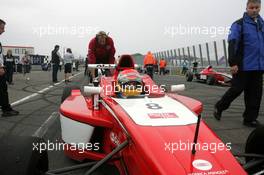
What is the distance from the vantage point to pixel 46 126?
564cm

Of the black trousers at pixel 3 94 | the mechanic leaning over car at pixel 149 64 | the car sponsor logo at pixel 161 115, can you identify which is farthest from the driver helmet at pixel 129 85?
the mechanic leaning over car at pixel 149 64

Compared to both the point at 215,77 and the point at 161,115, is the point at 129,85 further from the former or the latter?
the point at 215,77

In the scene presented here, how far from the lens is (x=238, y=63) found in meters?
5.68

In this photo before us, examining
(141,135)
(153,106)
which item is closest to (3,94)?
(153,106)

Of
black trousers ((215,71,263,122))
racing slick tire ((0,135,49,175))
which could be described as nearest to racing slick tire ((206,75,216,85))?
black trousers ((215,71,263,122))

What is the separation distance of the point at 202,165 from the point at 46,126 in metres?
3.72

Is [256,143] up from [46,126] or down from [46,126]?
up

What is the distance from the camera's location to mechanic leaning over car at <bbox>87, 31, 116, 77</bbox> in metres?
7.05

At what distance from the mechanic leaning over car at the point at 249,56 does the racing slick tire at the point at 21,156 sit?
3.64 metres

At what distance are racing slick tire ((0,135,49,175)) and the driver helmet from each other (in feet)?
3.61

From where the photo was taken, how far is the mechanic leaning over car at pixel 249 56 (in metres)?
5.60

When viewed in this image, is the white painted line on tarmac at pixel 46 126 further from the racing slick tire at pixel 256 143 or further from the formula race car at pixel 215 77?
the formula race car at pixel 215 77

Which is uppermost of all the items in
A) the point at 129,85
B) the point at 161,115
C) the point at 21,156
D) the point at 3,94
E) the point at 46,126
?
the point at 129,85

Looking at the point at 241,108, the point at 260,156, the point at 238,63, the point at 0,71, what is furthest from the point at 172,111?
the point at 241,108
